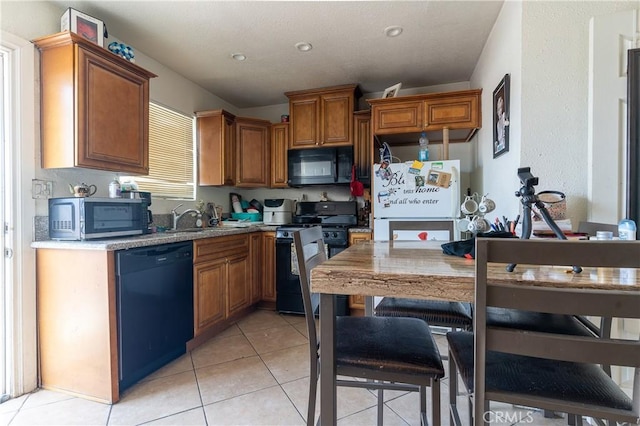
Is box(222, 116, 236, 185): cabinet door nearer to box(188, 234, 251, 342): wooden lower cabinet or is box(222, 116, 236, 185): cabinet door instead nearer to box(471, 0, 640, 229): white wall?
box(188, 234, 251, 342): wooden lower cabinet

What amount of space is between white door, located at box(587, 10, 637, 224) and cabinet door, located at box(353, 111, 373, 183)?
192 centimetres

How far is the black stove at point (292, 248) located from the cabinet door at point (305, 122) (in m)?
0.76

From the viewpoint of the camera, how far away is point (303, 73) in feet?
10.0

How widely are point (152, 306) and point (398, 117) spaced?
2.65 metres

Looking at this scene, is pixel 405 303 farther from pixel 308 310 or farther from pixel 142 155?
pixel 142 155

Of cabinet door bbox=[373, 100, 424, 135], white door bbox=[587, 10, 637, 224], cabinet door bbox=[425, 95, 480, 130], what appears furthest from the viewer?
cabinet door bbox=[373, 100, 424, 135]

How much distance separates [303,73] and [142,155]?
1.75 metres

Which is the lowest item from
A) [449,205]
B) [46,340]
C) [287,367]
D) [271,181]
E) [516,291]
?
[287,367]

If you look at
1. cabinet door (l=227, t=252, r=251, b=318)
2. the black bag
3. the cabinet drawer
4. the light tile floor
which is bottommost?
the light tile floor

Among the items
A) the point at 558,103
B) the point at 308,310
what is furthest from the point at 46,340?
the point at 558,103

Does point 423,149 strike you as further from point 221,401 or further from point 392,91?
point 221,401

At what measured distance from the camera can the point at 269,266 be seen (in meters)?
3.32

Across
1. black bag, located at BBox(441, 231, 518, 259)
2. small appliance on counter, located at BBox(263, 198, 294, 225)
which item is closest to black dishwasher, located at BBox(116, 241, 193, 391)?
small appliance on counter, located at BBox(263, 198, 294, 225)

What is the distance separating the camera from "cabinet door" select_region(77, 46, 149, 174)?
185cm
